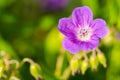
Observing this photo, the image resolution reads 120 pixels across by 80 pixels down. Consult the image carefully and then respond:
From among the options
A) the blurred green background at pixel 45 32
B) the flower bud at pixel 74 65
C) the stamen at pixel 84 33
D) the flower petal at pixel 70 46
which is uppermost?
the flower petal at pixel 70 46

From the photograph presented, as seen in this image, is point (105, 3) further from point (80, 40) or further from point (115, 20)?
point (80, 40)

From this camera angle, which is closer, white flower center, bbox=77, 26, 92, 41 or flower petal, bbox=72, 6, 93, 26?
flower petal, bbox=72, 6, 93, 26

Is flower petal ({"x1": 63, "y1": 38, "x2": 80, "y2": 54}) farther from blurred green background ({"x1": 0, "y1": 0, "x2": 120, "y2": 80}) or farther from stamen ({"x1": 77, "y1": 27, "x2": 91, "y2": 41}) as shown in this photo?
blurred green background ({"x1": 0, "y1": 0, "x2": 120, "y2": 80})

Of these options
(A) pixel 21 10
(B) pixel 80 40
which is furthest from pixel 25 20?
(B) pixel 80 40

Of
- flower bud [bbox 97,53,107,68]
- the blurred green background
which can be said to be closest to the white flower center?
flower bud [bbox 97,53,107,68]

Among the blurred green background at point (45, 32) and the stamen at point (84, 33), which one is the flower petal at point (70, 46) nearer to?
the stamen at point (84, 33)

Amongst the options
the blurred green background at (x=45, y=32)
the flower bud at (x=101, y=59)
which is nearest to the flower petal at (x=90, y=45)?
the flower bud at (x=101, y=59)

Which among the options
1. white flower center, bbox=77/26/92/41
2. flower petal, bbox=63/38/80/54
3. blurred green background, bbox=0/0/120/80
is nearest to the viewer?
flower petal, bbox=63/38/80/54
